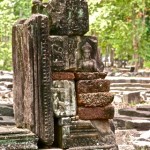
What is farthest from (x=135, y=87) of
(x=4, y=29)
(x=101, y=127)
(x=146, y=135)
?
(x=101, y=127)

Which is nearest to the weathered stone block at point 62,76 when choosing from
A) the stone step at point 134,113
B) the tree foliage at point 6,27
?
the stone step at point 134,113

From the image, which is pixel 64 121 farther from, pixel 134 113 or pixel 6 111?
pixel 134 113

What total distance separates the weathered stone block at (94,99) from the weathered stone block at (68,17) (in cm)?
81

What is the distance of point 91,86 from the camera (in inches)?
249

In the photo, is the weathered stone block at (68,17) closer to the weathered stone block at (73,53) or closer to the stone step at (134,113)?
the weathered stone block at (73,53)

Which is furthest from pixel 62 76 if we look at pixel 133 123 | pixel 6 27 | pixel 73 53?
pixel 6 27

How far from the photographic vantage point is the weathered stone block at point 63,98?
6.16m

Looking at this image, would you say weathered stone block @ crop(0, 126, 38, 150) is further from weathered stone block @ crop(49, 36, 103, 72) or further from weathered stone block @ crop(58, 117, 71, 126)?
weathered stone block @ crop(49, 36, 103, 72)

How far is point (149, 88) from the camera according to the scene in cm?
2164

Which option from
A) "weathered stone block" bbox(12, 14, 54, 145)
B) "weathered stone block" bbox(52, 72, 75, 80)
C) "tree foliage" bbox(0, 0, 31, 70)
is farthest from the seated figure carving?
"tree foliage" bbox(0, 0, 31, 70)

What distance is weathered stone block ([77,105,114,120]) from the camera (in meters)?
6.29

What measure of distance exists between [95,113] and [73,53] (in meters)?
0.83

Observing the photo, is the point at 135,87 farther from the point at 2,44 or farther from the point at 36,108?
the point at 36,108

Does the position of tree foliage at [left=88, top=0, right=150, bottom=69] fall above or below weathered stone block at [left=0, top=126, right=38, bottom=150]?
above
